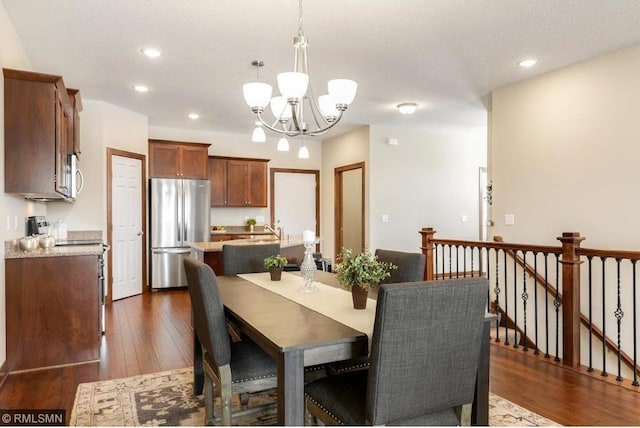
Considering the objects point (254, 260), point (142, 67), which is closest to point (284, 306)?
point (254, 260)

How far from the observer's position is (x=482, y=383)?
188 cm

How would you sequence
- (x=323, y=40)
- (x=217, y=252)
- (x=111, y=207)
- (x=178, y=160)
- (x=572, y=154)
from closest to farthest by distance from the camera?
1. (x=323, y=40)
2. (x=572, y=154)
3. (x=217, y=252)
4. (x=111, y=207)
5. (x=178, y=160)

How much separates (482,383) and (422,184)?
5.41 meters

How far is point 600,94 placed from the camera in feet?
12.6

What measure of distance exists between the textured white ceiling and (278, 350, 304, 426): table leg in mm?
2355

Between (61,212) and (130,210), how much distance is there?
2.88 feet

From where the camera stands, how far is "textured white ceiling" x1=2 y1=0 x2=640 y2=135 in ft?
9.50

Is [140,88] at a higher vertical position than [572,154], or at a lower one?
higher

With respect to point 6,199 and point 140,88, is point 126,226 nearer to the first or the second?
point 140,88

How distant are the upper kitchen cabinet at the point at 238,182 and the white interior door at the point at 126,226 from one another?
1323mm

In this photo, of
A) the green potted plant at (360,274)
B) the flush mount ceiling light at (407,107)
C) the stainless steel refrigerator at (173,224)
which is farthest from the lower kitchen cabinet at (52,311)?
the flush mount ceiling light at (407,107)

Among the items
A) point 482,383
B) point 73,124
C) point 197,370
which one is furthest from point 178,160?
point 482,383

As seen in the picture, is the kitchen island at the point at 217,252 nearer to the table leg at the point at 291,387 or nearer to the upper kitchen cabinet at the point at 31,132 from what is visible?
the upper kitchen cabinet at the point at 31,132

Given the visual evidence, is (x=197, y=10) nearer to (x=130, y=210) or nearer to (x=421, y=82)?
(x=421, y=82)
